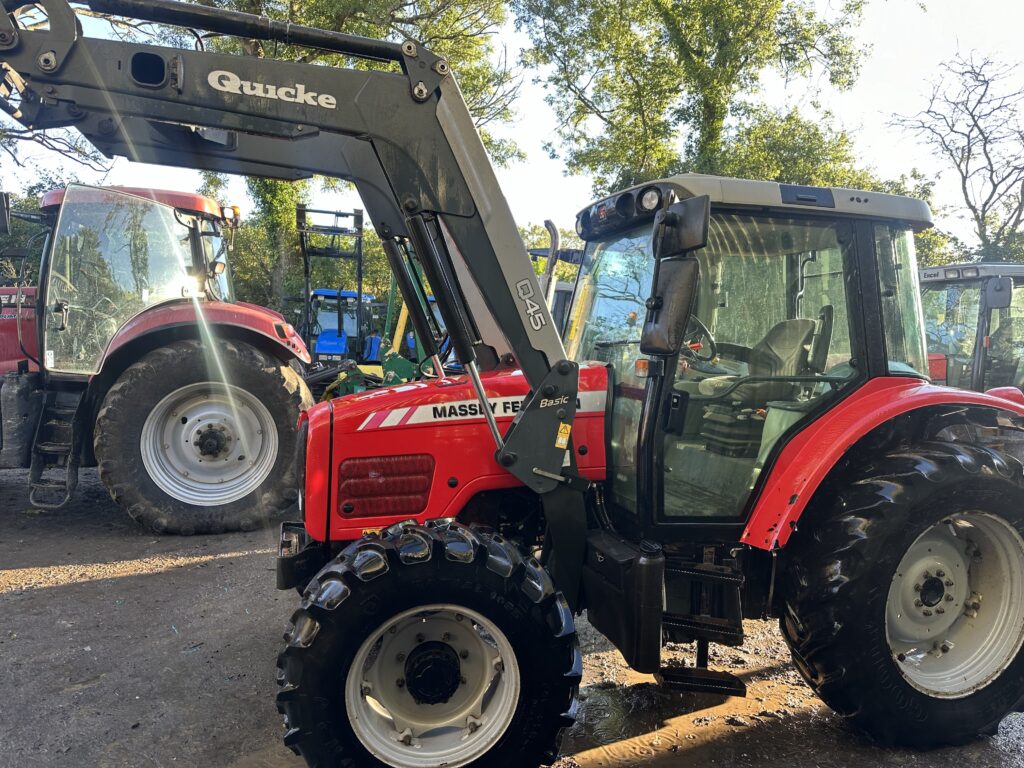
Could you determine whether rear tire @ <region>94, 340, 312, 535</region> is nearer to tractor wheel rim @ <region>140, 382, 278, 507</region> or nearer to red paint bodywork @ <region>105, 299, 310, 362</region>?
tractor wheel rim @ <region>140, 382, 278, 507</region>

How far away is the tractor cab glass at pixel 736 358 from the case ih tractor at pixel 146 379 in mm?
3636

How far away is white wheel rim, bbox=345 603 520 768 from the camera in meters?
2.33

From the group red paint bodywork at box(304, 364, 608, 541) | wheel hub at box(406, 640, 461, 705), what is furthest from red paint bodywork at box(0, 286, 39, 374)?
wheel hub at box(406, 640, 461, 705)

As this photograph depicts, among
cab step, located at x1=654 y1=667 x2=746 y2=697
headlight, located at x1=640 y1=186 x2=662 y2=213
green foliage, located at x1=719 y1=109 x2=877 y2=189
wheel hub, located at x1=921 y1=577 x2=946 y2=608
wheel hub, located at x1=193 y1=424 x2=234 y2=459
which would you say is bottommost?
cab step, located at x1=654 y1=667 x2=746 y2=697

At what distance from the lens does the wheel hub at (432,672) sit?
2404 millimetres

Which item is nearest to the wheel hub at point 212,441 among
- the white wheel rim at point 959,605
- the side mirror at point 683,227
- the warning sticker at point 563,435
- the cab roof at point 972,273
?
the warning sticker at point 563,435

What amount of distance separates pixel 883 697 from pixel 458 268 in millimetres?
2343

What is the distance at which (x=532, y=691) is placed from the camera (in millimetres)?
2361

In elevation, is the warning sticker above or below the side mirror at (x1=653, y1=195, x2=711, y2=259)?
below

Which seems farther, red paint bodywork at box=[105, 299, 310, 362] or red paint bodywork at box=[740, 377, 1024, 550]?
red paint bodywork at box=[105, 299, 310, 362]

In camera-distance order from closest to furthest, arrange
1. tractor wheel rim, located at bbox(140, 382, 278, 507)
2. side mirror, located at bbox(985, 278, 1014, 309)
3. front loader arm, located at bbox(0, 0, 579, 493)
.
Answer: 1. front loader arm, located at bbox(0, 0, 579, 493)
2. tractor wheel rim, located at bbox(140, 382, 278, 507)
3. side mirror, located at bbox(985, 278, 1014, 309)

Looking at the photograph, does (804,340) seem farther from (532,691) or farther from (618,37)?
(618,37)

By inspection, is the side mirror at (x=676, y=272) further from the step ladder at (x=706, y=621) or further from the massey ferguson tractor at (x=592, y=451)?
the step ladder at (x=706, y=621)

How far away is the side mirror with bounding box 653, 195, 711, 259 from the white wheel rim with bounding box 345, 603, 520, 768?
1433 mm
